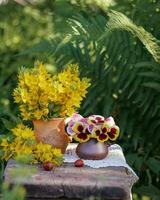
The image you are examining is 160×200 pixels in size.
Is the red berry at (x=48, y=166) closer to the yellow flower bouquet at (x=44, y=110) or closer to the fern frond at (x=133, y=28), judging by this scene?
the yellow flower bouquet at (x=44, y=110)

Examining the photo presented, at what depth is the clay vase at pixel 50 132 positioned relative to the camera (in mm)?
Result: 2471

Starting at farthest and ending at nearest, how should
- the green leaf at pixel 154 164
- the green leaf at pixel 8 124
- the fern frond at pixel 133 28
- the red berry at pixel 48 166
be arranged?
the green leaf at pixel 154 164 → the green leaf at pixel 8 124 → the fern frond at pixel 133 28 → the red berry at pixel 48 166

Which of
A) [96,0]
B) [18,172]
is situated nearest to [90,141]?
[18,172]

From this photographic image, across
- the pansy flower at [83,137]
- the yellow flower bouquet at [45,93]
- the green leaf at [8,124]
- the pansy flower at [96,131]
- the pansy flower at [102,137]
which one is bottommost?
the green leaf at [8,124]

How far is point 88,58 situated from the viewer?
3.55 metres

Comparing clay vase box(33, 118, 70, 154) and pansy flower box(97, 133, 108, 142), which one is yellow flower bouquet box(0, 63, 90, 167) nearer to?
clay vase box(33, 118, 70, 154)

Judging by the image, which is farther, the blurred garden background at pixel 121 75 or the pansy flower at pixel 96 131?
the blurred garden background at pixel 121 75

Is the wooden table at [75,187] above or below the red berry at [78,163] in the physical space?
above

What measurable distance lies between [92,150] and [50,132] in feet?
0.57

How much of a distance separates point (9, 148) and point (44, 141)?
0.45 feet

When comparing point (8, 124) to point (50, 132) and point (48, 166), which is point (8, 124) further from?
point (48, 166)

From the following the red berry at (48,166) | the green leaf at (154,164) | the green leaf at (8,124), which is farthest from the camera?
the green leaf at (154,164)

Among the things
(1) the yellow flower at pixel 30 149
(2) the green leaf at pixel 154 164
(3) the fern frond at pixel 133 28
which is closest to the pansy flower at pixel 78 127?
(1) the yellow flower at pixel 30 149

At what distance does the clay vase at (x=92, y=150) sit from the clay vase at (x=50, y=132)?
0.09 m
